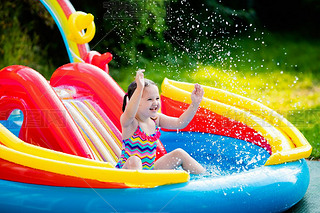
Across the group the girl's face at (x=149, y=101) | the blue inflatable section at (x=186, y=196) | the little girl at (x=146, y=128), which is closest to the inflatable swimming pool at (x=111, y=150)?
the blue inflatable section at (x=186, y=196)

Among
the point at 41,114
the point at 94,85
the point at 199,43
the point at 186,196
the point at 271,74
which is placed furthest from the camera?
the point at 199,43

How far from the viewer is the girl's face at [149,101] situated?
260 cm

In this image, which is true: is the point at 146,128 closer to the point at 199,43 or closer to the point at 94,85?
the point at 94,85

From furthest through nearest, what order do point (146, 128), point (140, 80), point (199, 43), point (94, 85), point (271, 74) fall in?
1. point (199, 43)
2. point (271, 74)
3. point (94, 85)
4. point (146, 128)
5. point (140, 80)

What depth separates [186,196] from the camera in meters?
2.29

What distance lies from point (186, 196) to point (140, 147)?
1.61 ft

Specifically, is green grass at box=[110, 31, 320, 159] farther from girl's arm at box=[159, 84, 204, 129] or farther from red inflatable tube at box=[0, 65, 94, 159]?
red inflatable tube at box=[0, 65, 94, 159]

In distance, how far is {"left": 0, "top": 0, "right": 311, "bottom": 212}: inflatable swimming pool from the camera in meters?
2.28

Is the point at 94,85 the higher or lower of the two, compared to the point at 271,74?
lower

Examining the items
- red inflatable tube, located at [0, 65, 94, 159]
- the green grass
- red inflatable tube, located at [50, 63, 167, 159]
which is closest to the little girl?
red inflatable tube, located at [0, 65, 94, 159]

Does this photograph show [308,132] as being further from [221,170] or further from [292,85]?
[292,85]

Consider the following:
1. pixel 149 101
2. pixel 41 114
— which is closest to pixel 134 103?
pixel 149 101

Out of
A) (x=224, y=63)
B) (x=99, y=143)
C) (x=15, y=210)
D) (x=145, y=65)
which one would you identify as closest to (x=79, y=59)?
(x=99, y=143)

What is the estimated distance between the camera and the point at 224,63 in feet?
32.4
